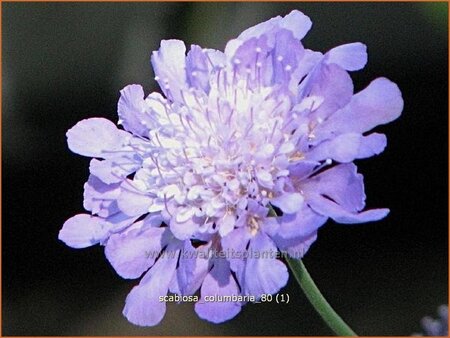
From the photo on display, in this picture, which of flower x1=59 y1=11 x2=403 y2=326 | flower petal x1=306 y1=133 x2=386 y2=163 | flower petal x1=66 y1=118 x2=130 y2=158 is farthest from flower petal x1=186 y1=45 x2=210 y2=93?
flower petal x1=306 y1=133 x2=386 y2=163

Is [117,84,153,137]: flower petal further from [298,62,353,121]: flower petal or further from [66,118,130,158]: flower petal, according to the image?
[298,62,353,121]: flower petal

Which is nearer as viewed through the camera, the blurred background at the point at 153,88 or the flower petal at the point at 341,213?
the flower petal at the point at 341,213

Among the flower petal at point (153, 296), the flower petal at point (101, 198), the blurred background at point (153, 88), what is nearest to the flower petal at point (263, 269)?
the flower petal at point (153, 296)

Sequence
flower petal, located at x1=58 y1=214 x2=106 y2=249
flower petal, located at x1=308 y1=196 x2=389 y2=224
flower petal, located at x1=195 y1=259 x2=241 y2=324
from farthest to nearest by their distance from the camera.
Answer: flower petal, located at x1=58 y1=214 x2=106 y2=249, flower petal, located at x1=195 y1=259 x2=241 y2=324, flower petal, located at x1=308 y1=196 x2=389 y2=224

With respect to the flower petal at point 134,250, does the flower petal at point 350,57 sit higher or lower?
higher

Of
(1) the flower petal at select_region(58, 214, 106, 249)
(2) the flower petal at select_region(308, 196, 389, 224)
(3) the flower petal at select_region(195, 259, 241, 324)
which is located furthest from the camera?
(1) the flower petal at select_region(58, 214, 106, 249)

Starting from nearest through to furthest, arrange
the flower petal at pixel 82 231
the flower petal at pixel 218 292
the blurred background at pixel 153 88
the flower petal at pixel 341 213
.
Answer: the flower petal at pixel 341 213 < the flower petal at pixel 218 292 < the flower petal at pixel 82 231 < the blurred background at pixel 153 88

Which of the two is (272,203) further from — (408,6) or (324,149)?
(408,6)

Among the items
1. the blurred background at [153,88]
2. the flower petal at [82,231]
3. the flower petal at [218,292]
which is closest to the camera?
the flower petal at [218,292]

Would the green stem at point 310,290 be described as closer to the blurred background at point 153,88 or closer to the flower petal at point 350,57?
the flower petal at point 350,57
